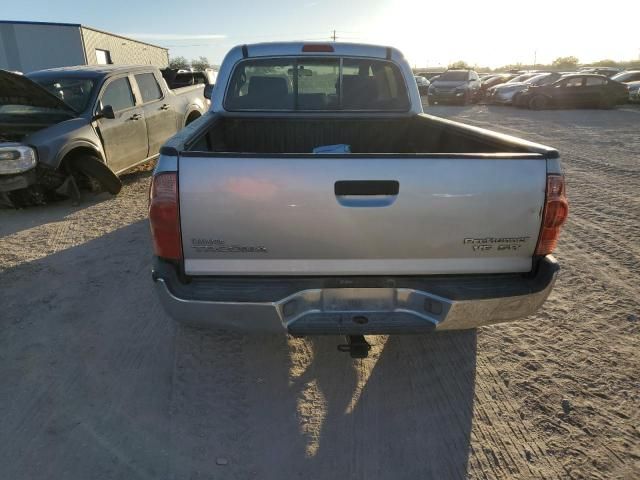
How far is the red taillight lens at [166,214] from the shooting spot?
6.80 feet

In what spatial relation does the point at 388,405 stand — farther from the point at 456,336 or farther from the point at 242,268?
the point at 242,268

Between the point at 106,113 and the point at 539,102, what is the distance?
20501mm

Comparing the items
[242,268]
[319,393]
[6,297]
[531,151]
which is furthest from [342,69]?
[6,297]

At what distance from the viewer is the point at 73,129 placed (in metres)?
6.01

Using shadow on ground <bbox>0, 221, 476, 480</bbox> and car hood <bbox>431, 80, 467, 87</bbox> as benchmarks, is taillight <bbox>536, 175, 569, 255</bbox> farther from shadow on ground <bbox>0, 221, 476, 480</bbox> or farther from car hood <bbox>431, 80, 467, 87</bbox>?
car hood <bbox>431, 80, 467, 87</bbox>

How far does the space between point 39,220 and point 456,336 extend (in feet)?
18.4

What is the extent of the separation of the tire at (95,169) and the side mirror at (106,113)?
610mm

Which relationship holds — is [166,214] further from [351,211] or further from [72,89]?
[72,89]

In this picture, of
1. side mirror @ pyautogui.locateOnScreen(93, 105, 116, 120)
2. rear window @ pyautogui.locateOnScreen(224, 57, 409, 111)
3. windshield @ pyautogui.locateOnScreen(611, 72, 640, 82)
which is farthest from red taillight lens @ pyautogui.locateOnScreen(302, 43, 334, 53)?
windshield @ pyautogui.locateOnScreen(611, 72, 640, 82)

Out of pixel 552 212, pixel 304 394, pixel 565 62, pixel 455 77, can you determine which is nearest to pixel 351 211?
pixel 552 212

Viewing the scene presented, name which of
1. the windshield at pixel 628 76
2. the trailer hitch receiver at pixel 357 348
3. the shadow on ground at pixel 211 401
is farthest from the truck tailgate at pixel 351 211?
the windshield at pixel 628 76

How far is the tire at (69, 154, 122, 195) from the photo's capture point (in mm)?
6184

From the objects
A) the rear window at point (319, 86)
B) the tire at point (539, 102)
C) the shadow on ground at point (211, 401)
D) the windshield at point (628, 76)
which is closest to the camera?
the shadow on ground at point (211, 401)

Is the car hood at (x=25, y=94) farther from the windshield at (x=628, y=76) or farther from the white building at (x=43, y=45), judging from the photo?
the windshield at (x=628, y=76)
